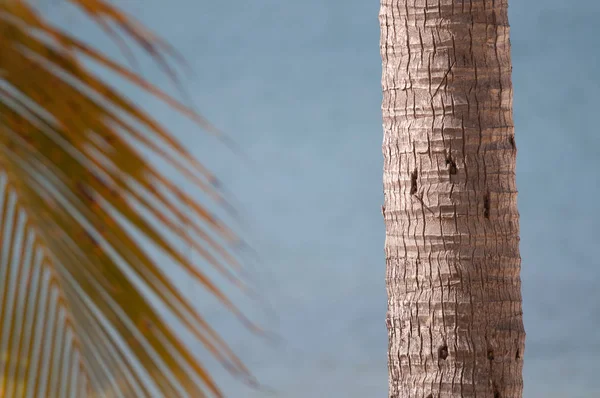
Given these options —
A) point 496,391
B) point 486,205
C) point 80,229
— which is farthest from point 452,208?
point 80,229

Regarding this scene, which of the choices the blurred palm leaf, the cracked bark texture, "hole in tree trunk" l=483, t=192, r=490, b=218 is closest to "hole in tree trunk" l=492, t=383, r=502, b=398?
the cracked bark texture

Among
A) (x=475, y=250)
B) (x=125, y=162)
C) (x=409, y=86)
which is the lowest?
(x=125, y=162)

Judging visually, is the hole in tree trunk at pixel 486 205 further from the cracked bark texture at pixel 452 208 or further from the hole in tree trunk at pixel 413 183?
the hole in tree trunk at pixel 413 183

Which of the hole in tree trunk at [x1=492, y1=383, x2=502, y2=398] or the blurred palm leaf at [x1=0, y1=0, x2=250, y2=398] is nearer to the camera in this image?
the blurred palm leaf at [x1=0, y1=0, x2=250, y2=398]

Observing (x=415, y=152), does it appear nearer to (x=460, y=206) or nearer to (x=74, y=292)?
(x=460, y=206)

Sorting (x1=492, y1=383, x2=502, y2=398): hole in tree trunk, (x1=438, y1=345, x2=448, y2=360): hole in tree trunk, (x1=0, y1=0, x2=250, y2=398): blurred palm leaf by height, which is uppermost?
(x1=438, y1=345, x2=448, y2=360): hole in tree trunk

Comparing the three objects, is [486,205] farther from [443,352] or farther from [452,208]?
[443,352]

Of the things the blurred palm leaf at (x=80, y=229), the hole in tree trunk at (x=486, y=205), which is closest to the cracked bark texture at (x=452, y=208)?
the hole in tree trunk at (x=486, y=205)

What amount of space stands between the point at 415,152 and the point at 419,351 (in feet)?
2.58

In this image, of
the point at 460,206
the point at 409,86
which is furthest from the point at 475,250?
the point at 409,86

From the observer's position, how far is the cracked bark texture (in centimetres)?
289

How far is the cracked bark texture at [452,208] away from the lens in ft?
9.49

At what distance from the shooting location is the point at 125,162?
84cm

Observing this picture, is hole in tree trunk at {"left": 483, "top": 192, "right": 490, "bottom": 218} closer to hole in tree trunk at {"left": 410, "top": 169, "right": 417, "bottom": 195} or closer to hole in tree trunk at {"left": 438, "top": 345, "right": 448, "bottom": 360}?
hole in tree trunk at {"left": 410, "top": 169, "right": 417, "bottom": 195}
